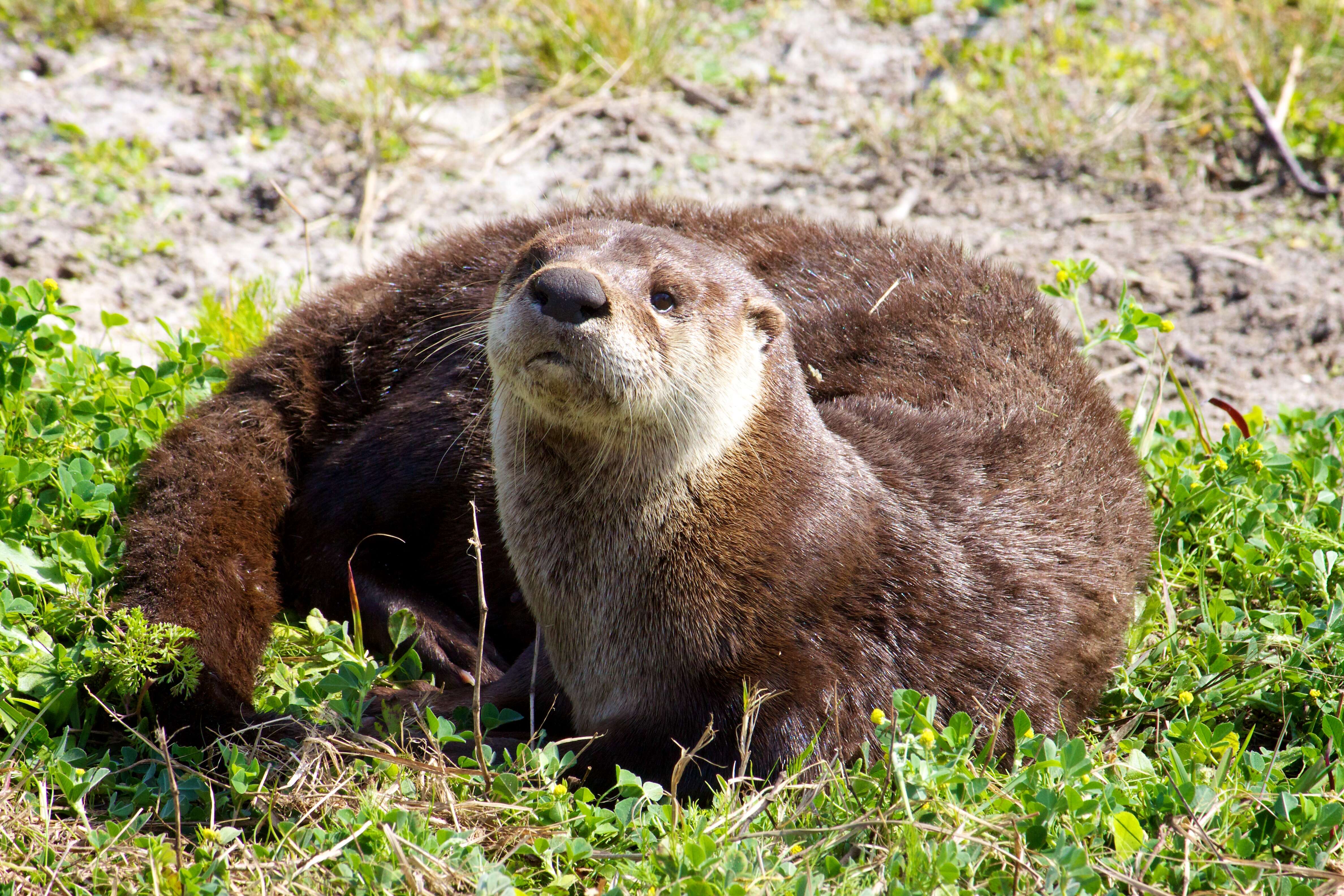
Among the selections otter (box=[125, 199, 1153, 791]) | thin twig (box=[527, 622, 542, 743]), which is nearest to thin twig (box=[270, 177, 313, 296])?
otter (box=[125, 199, 1153, 791])

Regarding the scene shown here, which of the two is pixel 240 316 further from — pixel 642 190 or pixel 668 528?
pixel 668 528

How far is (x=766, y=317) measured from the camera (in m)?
2.28

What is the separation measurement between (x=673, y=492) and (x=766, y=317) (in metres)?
0.37

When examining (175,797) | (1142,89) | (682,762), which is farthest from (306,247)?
(1142,89)

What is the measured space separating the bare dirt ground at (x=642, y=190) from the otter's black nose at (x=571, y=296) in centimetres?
181

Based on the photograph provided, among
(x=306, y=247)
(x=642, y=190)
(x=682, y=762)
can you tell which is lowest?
(x=682, y=762)

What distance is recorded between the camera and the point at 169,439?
2834 millimetres

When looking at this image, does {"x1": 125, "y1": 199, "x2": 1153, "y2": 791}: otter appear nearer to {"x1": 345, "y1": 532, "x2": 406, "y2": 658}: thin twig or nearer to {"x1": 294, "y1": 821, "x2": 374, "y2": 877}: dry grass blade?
{"x1": 345, "y1": 532, "x2": 406, "y2": 658}: thin twig

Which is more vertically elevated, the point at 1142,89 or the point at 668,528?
the point at 1142,89

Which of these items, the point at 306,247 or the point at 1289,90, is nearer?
the point at 306,247

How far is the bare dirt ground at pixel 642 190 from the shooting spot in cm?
395

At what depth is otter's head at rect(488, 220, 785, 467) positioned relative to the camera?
2.04 m

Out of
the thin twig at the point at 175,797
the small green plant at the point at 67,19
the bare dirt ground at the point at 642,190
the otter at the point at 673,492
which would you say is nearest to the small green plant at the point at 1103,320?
the otter at the point at 673,492

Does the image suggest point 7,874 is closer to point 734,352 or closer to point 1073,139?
point 734,352
